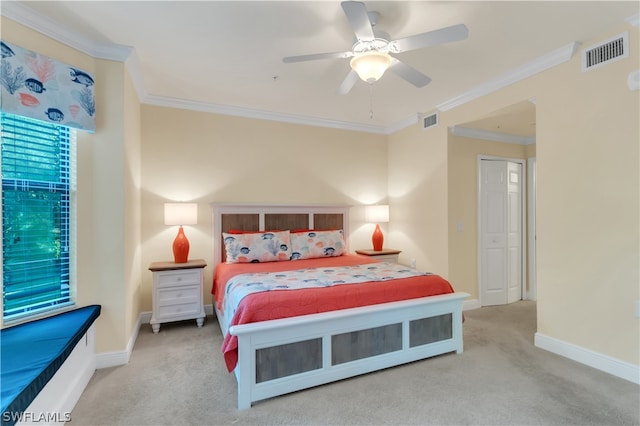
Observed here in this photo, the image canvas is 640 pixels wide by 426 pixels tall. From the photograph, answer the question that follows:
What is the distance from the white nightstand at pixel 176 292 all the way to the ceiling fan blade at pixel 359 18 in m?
2.77

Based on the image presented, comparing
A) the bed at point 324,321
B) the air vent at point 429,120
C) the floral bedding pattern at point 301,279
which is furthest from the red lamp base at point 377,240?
the air vent at point 429,120

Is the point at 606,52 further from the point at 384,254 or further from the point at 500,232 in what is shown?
the point at 384,254

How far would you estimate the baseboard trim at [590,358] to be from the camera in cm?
221

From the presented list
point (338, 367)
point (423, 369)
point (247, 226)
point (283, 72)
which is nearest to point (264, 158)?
point (247, 226)

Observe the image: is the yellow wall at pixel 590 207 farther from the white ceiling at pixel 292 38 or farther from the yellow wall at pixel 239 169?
the yellow wall at pixel 239 169

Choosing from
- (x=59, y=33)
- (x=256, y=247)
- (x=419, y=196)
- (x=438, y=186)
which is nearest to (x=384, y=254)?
(x=419, y=196)

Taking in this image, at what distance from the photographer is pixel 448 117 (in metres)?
3.79

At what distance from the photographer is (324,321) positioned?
215cm

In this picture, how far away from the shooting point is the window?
6.74 ft

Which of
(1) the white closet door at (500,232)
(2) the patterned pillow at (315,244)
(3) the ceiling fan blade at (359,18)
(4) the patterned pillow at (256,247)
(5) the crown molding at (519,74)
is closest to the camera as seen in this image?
(3) the ceiling fan blade at (359,18)

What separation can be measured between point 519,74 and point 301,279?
291 cm

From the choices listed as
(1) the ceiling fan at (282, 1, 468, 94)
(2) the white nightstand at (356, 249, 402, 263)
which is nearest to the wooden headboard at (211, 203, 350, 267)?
(2) the white nightstand at (356, 249, 402, 263)

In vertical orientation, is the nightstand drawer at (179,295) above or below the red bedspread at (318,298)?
below

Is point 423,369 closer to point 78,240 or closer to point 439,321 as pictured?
point 439,321
